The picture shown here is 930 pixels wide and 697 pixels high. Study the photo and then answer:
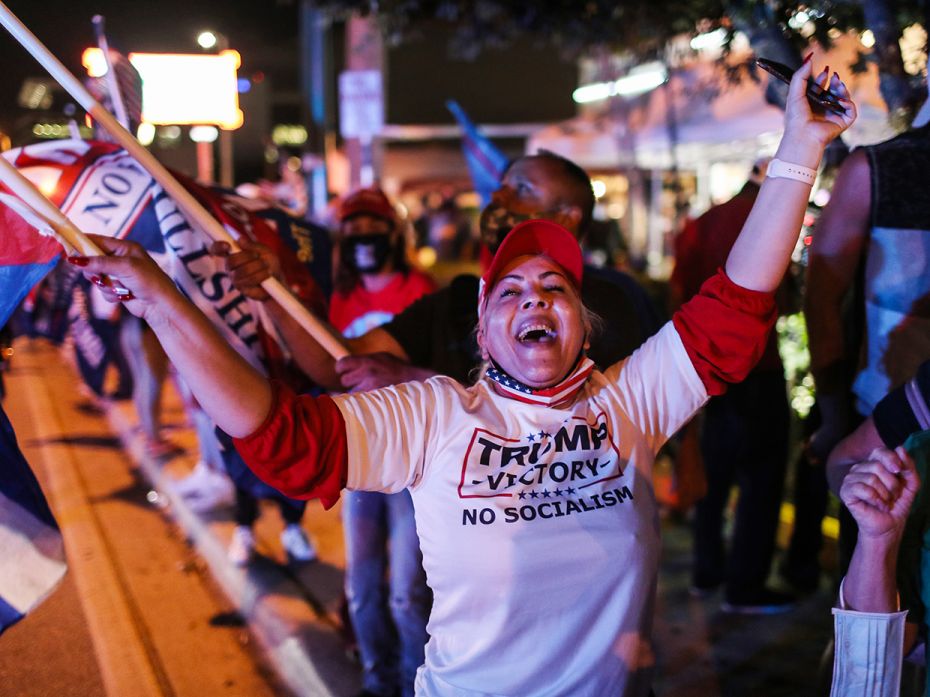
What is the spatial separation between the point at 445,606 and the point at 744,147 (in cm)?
1094

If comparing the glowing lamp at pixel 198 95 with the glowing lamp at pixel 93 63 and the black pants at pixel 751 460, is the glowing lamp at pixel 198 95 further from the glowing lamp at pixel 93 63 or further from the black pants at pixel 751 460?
the black pants at pixel 751 460

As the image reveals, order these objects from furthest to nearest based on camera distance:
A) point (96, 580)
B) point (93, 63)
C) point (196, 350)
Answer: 1. point (96, 580)
2. point (93, 63)
3. point (196, 350)

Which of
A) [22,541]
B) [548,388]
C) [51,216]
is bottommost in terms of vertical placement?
[22,541]

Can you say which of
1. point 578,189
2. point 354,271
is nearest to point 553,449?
point 578,189

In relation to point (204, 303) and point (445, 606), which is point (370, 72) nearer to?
point (204, 303)

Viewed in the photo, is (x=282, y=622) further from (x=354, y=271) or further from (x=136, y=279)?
(x=136, y=279)

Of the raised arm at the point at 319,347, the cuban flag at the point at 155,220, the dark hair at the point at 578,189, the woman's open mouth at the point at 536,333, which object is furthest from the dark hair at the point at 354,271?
the woman's open mouth at the point at 536,333

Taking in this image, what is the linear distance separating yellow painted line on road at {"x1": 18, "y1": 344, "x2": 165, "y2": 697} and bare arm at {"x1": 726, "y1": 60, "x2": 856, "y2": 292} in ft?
10.4

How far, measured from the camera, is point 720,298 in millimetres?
2088

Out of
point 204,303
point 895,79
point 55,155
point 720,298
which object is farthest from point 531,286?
point 895,79

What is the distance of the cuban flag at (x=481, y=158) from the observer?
4945 millimetres

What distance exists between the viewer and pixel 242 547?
5.61 metres

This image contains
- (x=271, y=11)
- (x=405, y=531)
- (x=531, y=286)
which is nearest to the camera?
(x=531, y=286)

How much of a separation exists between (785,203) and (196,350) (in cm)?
129
